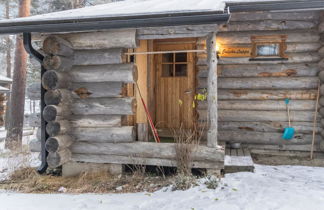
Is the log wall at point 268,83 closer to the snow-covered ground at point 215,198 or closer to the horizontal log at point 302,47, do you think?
the horizontal log at point 302,47

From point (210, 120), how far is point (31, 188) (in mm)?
3318

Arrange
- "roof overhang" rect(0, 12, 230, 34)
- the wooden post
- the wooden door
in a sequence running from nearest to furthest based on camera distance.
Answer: "roof overhang" rect(0, 12, 230, 34) → the wooden post → the wooden door

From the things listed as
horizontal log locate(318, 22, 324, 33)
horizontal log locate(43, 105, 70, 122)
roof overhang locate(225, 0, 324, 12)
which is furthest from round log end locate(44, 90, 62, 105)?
horizontal log locate(318, 22, 324, 33)

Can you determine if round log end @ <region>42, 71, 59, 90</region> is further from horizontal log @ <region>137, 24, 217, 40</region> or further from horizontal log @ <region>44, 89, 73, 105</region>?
horizontal log @ <region>137, 24, 217, 40</region>

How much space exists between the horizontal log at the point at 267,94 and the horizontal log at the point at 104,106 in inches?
101

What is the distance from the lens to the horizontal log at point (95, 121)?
4781 millimetres

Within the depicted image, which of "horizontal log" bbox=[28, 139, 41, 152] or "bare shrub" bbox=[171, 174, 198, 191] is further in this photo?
"horizontal log" bbox=[28, 139, 41, 152]

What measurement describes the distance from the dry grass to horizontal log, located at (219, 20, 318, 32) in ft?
12.9

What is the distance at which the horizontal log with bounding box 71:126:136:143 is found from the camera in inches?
187

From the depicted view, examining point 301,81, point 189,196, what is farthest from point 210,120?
point 301,81

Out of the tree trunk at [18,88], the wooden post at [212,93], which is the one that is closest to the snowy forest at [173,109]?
the wooden post at [212,93]

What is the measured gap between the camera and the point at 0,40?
1802 centimetres

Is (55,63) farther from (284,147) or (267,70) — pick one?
(284,147)

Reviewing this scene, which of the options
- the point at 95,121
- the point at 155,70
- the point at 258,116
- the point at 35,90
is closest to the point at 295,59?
the point at 258,116
